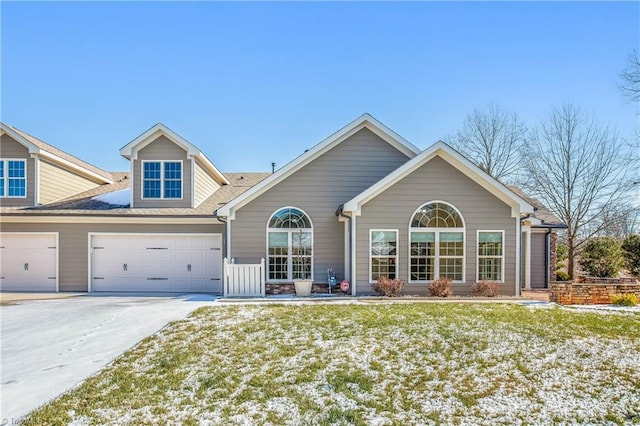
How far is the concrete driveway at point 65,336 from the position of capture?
17.6 feet

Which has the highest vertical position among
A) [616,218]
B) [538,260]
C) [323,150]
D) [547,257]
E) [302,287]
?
[323,150]

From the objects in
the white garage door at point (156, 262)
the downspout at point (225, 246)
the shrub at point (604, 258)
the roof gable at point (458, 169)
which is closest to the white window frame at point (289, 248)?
the downspout at point (225, 246)

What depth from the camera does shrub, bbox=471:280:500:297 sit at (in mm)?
11555

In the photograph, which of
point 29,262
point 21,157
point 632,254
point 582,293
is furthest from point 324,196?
point 632,254

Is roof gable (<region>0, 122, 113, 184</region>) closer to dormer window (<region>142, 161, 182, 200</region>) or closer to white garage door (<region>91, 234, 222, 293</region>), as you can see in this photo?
dormer window (<region>142, 161, 182, 200</region>)

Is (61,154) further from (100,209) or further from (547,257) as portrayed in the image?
(547,257)

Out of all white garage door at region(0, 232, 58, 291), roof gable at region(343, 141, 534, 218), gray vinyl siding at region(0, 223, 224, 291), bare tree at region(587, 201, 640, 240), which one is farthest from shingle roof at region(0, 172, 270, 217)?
bare tree at region(587, 201, 640, 240)

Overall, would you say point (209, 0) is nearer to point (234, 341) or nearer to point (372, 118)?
point (372, 118)

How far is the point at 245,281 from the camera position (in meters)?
12.1

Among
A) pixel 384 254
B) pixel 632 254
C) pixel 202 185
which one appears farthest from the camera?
pixel 632 254

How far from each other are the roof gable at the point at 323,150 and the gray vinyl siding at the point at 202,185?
9.34 ft

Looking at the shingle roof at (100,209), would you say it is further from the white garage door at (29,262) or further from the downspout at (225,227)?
the white garage door at (29,262)

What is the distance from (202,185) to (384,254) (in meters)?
8.30

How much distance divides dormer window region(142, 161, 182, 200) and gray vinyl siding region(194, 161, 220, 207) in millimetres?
650
